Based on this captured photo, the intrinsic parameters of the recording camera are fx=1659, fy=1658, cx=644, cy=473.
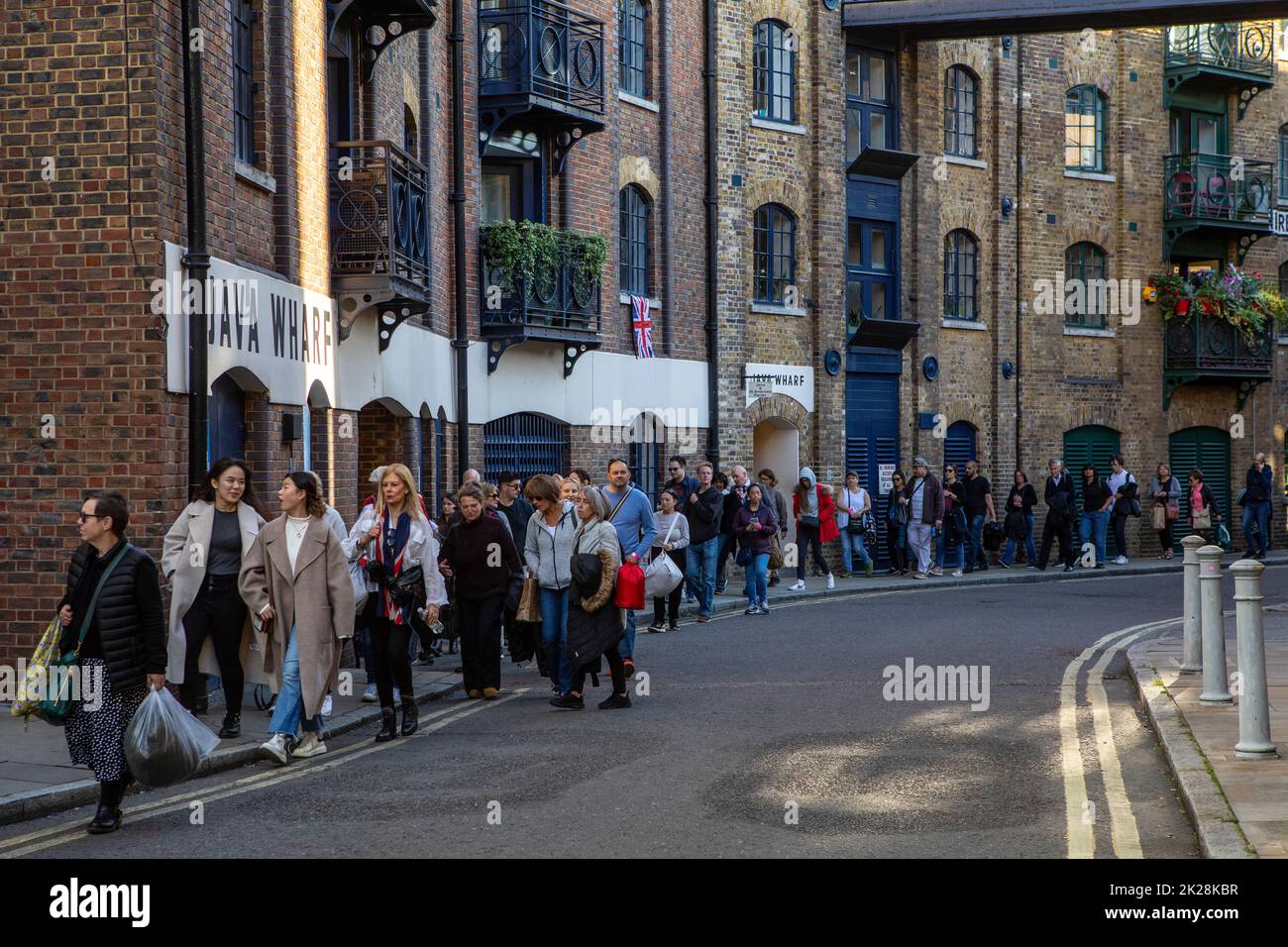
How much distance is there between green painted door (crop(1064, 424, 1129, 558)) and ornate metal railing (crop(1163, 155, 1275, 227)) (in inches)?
193

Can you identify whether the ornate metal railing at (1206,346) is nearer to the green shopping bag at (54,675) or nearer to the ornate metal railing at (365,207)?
the ornate metal railing at (365,207)

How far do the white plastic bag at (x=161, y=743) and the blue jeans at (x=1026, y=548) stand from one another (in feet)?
79.7

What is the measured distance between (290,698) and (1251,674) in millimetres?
5811

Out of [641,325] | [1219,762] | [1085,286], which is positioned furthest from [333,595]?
[1085,286]

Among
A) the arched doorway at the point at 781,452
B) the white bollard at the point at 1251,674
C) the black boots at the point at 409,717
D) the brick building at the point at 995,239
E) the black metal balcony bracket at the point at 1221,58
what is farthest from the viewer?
the black metal balcony bracket at the point at 1221,58

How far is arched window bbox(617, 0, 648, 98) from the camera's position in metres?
26.4

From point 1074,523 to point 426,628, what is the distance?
2073 centimetres

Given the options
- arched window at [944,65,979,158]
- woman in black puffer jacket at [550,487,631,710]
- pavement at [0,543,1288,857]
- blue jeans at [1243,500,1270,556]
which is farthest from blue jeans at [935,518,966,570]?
woman in black puffer jacket at [550,487,631,710]

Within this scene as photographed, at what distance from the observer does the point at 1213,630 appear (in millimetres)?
11547

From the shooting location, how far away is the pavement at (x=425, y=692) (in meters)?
9.06

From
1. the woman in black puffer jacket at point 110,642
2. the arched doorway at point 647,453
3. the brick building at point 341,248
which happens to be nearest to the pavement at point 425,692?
the woman in black puffer jacket at point 110,642

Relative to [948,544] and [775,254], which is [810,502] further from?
[948,544]

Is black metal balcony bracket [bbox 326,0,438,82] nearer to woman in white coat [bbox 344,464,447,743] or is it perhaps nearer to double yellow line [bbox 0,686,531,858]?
woman in white coat [bbox 344,464,447,743]

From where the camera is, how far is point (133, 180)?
42.0 feet
